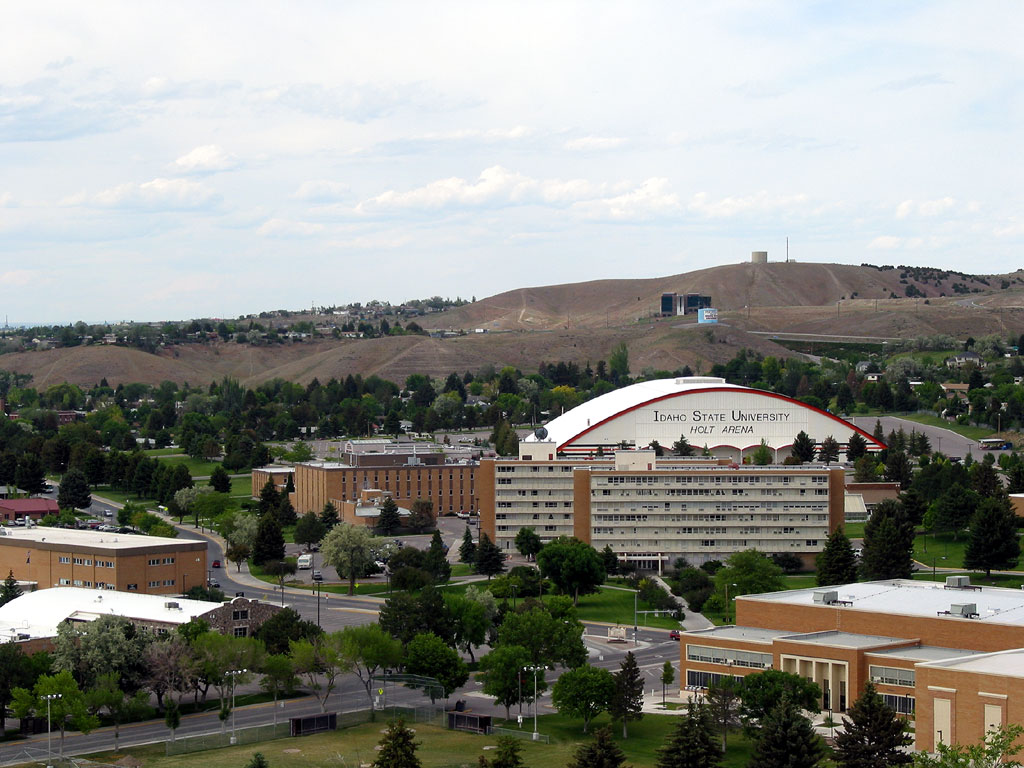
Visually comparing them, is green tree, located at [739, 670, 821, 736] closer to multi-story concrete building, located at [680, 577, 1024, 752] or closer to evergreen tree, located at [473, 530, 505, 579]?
multi-story concrete building, located at [680, 577, 1024, 752]

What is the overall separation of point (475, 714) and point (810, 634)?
15278 millimetres

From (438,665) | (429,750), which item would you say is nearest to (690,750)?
(429,750)

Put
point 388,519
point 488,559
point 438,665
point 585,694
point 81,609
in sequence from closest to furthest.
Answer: point 585,694, point 438,665, point 81,609, point 488,559, point 388,519

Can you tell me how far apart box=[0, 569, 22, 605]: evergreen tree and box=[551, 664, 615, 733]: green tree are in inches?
1428

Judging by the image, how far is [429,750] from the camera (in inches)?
2402

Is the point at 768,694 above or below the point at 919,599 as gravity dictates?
below

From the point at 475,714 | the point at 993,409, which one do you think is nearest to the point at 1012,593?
the point at 475,714

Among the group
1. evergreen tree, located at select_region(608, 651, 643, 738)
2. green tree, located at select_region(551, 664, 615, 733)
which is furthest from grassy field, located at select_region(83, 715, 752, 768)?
green tree, located at select_region(551, 664, 615, 733)

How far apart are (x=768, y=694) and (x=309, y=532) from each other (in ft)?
190

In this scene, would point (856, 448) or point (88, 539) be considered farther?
point (856, 448)

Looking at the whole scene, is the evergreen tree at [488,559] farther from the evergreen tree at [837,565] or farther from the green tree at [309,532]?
the evergreen tree at [837,565]

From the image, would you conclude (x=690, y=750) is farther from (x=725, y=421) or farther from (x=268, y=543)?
(x=725, y=421)

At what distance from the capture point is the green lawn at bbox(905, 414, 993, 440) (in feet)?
543

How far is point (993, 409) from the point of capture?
6599 inches
